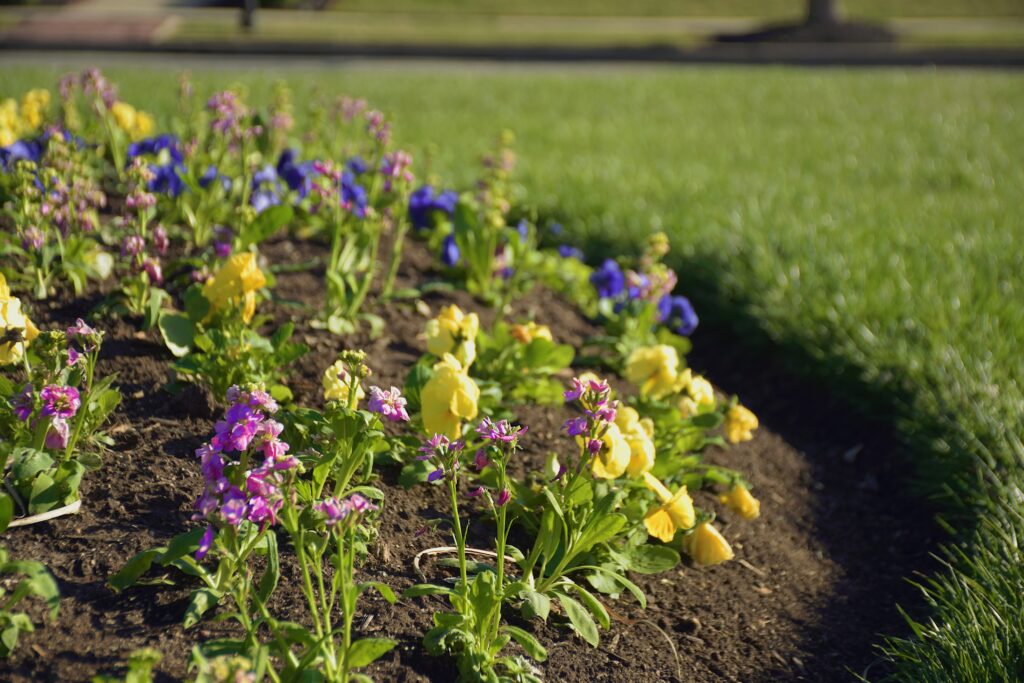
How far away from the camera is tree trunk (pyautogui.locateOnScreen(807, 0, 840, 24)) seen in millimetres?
14203

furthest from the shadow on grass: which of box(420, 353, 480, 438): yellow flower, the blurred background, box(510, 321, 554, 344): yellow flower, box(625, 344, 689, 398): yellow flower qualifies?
the blurred background

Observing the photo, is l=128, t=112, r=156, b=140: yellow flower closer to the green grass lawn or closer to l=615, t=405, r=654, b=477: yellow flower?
the green grass lawn

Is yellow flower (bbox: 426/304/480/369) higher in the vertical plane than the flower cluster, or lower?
lower

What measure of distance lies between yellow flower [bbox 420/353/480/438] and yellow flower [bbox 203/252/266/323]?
58 centimetres

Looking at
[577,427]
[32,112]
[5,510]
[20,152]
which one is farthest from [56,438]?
[32,112]

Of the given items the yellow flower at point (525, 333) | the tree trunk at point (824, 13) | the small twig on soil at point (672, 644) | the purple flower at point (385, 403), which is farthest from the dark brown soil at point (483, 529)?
the tree trunk at point (824, 13)

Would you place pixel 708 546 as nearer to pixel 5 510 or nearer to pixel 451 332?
pixel 451 332

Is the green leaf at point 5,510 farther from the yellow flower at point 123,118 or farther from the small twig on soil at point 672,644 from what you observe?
the yellow flower at point 123,118

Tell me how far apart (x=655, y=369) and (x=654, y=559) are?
0.59 meters

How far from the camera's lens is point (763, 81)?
9.85m

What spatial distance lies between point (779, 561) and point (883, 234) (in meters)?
2.59

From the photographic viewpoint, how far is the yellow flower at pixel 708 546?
241 cm

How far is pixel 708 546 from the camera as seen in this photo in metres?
2.41

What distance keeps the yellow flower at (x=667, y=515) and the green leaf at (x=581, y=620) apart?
344 mm
